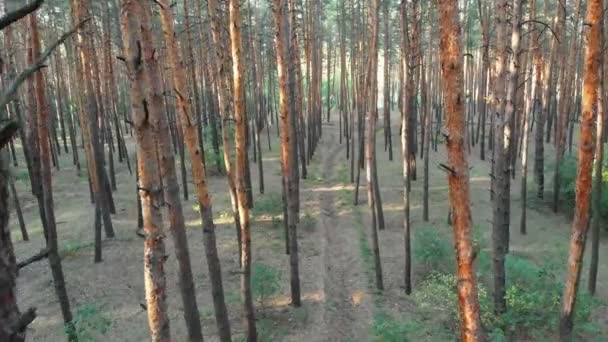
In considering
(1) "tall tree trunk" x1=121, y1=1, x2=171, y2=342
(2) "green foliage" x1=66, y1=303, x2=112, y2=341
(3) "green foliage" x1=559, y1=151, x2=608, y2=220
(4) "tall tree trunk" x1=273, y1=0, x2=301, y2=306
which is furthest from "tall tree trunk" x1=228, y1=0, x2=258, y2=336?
(3) "green foliage" x1=559, y1=151, x2=608, y2=220

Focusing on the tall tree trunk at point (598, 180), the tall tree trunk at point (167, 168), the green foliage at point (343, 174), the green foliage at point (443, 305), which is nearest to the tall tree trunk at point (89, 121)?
the tall tree trunk at point (167, 168)

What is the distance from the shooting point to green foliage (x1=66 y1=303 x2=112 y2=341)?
1020cm

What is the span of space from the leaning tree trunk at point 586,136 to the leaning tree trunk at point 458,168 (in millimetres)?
3170

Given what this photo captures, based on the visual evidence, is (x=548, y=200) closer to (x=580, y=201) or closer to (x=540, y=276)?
(x=540, y=276)

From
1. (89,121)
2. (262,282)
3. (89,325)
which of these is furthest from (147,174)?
(89,121)

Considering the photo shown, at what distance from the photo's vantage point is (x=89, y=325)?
10.7 metres

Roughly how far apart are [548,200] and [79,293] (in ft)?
57.0

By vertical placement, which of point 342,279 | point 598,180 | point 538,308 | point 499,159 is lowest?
point 342,279

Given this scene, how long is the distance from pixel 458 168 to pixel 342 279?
9.43 metres

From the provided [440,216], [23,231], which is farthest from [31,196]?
[440,216]

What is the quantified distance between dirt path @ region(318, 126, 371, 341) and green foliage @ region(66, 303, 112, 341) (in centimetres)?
525

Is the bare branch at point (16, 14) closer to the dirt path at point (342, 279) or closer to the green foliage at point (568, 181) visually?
the dirt path at point (342, 279)

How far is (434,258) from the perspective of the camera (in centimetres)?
1417

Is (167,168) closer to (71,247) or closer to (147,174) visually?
(147,174)
